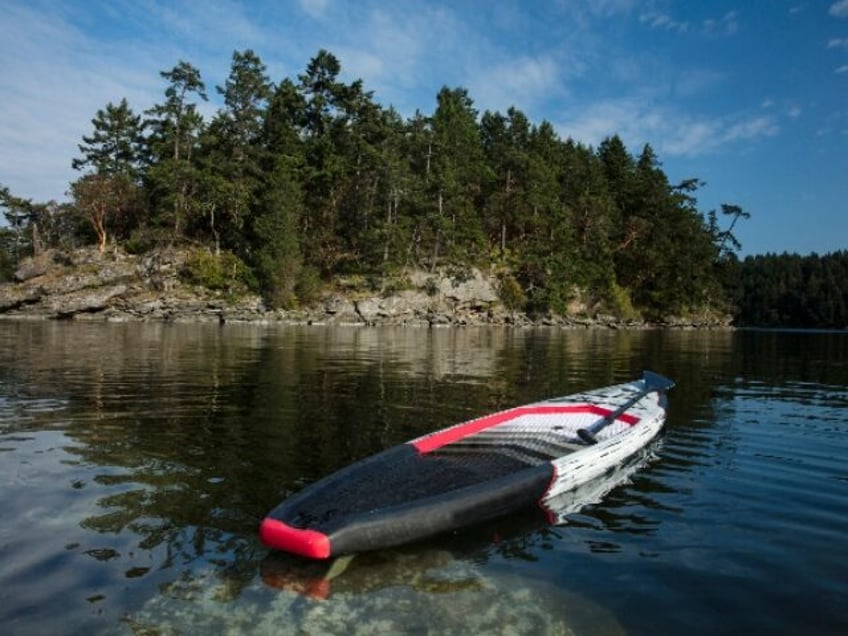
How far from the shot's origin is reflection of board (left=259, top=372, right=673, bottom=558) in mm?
5547

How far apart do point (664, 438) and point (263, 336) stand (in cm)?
2771

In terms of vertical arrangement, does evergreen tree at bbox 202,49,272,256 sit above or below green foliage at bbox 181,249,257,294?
above

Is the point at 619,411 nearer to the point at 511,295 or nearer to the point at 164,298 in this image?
the point at 164,298

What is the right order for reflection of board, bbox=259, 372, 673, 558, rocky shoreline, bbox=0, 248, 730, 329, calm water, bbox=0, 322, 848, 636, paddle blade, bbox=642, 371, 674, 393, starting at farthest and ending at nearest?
1. rocky shoreline, bbox=0, 248, 730, 329
2. paddle blade, bbox=642, 371, 674, 393
3. reflection of board, bbox=259, 372, 673, 558
4. calm water, bbox=0, 322, 848, 636

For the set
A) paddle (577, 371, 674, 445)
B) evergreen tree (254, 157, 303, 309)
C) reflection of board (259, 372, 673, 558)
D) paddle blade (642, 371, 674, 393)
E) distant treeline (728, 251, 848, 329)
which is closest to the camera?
reflection of board (259, 372, 673, 558)

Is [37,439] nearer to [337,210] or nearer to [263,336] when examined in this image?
[263,336]

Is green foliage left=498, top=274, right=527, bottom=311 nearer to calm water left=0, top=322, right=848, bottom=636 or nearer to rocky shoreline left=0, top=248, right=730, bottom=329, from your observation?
rocky shoreline left=0, top=248, right=730, bottom=329

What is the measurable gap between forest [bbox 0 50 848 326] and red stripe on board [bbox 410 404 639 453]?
150ft

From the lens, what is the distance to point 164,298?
51.5 m

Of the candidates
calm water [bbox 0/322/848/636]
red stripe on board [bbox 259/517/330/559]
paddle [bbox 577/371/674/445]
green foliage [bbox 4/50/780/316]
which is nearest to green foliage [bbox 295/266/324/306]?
green foliage [bbox 4/50/780/316]

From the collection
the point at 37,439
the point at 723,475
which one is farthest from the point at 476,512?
the point at 37,439

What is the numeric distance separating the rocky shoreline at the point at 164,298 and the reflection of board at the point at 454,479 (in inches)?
1720

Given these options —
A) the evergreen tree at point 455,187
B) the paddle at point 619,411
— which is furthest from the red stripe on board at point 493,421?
the evergreen tree at point 455,187

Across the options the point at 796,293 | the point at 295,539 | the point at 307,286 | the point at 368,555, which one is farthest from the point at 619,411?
the point at 796,293
